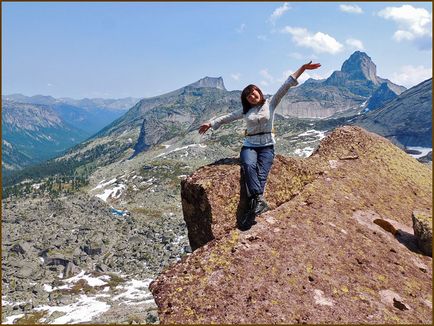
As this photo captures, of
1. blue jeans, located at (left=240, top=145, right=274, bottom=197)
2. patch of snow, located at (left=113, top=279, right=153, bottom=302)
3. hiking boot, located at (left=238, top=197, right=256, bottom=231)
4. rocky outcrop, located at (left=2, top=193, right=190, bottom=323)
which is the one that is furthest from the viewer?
rocky outcrop, located at (left=2, top=193, right=190, bottom=323)

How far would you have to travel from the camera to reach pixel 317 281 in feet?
40.9

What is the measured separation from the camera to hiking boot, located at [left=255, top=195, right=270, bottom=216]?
14589 millimetres

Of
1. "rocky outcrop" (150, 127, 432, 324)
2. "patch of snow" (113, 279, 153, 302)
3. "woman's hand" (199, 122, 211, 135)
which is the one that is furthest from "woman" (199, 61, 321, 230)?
"patch of snow" (113, 279, 153, 302)

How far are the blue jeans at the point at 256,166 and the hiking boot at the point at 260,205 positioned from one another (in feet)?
0.65

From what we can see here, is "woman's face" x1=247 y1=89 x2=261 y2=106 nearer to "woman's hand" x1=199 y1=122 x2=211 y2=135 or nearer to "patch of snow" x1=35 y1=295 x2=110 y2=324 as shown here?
"woman's hand" x1=199 y1=122 x2=211 y2=135

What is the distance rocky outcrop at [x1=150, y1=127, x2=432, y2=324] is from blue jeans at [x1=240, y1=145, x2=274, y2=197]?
0.72 metres

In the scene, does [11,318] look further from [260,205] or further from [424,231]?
[424,231]

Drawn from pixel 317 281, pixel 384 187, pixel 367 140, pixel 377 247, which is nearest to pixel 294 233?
pixel 317 281

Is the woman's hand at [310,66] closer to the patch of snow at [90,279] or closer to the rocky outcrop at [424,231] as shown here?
the rocky outcrop at [424,231]

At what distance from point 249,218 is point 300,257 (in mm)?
2455

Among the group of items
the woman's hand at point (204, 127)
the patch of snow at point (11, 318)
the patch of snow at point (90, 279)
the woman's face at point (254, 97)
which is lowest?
the patch of snow at point (90, 279)

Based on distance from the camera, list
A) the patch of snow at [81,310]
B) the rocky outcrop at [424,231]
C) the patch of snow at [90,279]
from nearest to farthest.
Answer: the rocky outcrop at [424,231] < the patch of snow at [81,310] < the patch of snow at [90,279]

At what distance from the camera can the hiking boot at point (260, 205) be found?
1459 centimetres

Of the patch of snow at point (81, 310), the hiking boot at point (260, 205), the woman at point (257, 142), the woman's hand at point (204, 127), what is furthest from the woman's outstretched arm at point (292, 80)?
the patch of snow at point (81, 310)
